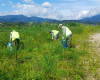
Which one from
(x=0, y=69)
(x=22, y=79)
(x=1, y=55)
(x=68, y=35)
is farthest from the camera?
(x=68, y=35)

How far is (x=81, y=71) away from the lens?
3.32 metres

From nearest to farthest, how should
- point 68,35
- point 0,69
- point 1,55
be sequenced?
point 0,69 < point 1,55 < point 68,35

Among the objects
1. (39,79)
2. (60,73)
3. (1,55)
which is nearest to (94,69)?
(60,73)

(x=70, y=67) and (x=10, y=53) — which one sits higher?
(x=10, y=53)

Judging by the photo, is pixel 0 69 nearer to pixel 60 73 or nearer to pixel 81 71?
pixel 60 73

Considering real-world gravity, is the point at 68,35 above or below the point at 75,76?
above

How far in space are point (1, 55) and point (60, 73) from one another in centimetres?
256

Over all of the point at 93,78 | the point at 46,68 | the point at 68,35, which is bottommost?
the point at 93,78

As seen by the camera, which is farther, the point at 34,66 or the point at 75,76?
the point at 34,66

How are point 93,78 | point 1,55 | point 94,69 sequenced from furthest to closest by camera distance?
point 1,55 < point 94,69 < point 93,78

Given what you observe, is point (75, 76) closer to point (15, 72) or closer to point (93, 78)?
point (93, 78)

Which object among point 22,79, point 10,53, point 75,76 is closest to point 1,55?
point 10,53

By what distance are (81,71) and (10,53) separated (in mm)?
2771

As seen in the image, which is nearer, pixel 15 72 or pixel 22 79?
pixel 22 79
